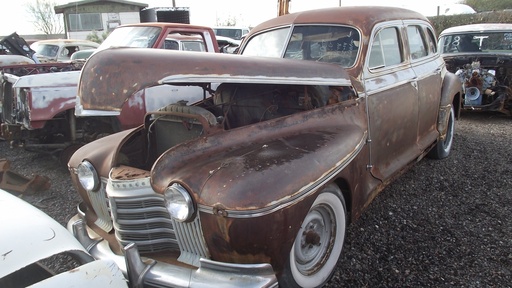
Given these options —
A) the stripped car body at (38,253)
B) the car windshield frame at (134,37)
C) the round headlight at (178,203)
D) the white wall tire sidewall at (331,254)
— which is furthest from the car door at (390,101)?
the car windshield frame at (134,37)

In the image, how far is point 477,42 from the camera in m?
8.08

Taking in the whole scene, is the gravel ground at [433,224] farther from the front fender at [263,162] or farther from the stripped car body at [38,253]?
the stripped car body at [38,253]

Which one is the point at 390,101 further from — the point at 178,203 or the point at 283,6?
the point at 283,6

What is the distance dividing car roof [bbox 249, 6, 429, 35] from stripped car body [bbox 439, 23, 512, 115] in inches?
151

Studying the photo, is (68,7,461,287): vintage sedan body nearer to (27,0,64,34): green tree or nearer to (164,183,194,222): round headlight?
(164,183,194,222): round headlight

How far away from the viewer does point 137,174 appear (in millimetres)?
2463

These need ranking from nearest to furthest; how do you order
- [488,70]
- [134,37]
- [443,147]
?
[443,147] → [134,37] → [488,70]

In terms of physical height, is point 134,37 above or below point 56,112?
above

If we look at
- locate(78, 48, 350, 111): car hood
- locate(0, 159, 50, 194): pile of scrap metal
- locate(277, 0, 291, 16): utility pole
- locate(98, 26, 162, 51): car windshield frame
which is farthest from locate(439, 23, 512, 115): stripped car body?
locate(0, 159, 50, 194): pile of scrap metal

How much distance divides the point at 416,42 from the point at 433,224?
6.63ft

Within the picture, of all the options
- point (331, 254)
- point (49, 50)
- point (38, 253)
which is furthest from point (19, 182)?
point (49, 50)

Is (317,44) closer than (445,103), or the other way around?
(317,44)

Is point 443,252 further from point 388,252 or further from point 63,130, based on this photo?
point 63,130

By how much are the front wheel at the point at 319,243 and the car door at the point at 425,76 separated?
74.4 inches
